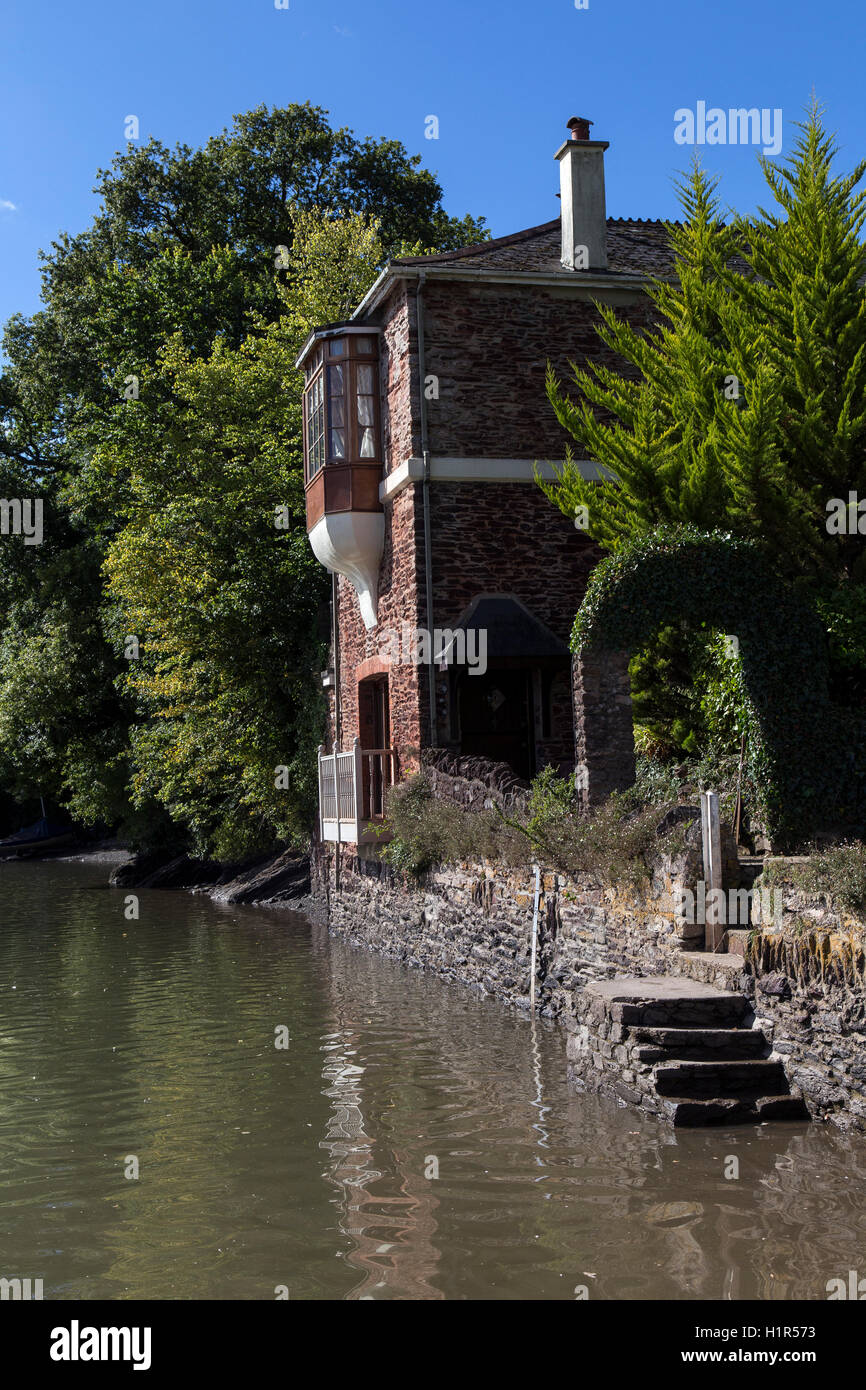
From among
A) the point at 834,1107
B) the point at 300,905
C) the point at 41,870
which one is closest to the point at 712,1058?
the point at 834,1107

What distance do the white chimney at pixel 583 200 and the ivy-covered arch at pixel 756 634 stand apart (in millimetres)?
7472

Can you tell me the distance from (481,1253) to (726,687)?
719 cm

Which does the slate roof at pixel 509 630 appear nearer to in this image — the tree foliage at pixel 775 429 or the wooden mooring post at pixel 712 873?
the tree foliage at pixel 775 429

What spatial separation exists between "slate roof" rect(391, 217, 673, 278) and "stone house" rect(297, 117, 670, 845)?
5cm

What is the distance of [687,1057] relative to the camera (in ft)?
27.2

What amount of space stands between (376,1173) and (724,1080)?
→ 7.81 feet

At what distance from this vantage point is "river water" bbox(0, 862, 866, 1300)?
227 inches

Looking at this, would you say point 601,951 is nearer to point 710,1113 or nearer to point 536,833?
point 536,833

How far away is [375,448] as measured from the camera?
1762cm

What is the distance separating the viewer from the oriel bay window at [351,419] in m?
17.6

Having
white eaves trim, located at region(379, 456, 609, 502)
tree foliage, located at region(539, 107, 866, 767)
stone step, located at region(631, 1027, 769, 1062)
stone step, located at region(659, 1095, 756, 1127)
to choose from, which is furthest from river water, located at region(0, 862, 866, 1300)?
white eaves trim, located at region(379, 456, 609, 502)

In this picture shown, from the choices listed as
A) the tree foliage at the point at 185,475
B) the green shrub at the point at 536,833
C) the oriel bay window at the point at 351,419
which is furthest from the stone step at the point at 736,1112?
the tree foliage at the point at 185,475
